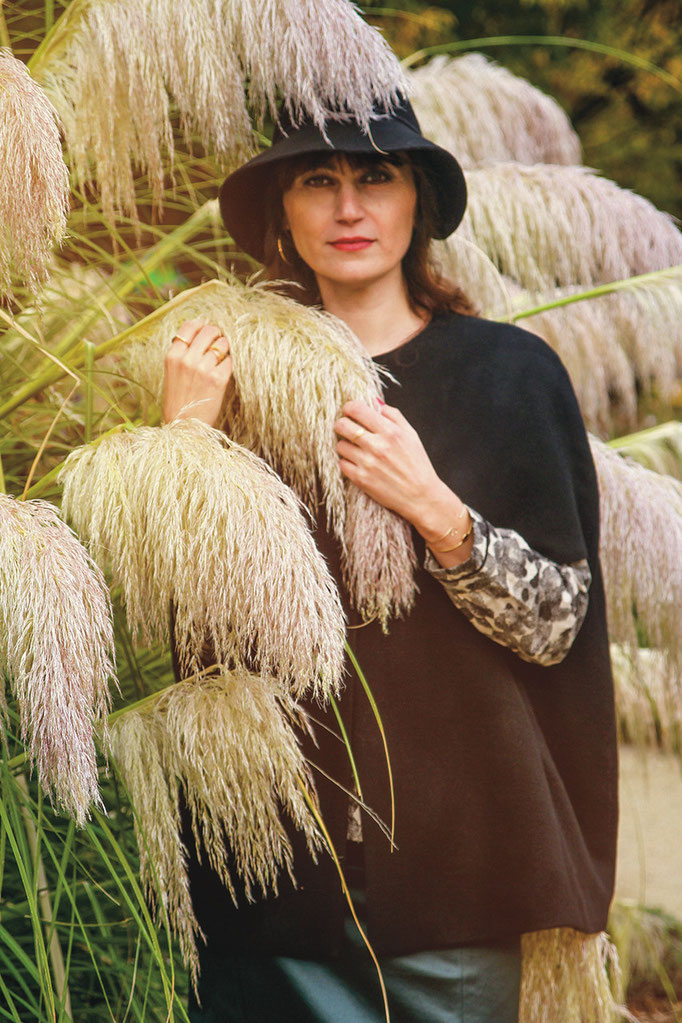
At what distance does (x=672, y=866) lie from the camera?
3.32 metres

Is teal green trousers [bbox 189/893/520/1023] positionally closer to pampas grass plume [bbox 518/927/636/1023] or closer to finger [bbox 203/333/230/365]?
pampas grass plume [bbox 518/927/636/1023]

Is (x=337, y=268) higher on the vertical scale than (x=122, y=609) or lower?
higher

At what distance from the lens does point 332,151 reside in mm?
1381

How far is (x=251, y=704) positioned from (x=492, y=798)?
1.38 feet

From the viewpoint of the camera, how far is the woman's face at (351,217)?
1.39m

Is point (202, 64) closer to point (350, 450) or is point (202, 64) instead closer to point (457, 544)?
point (350, 450)

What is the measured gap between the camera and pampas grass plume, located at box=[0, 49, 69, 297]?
39.5 inches

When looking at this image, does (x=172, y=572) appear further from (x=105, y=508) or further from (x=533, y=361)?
(x=533, y=361)

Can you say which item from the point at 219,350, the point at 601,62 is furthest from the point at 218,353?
the point at 601,62

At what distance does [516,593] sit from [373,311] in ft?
1.49

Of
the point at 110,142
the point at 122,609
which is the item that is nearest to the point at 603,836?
the point at 122,609

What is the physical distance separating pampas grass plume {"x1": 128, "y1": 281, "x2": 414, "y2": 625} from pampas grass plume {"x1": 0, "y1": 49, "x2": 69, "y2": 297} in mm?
281

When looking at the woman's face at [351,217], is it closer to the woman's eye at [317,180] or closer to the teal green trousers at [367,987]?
the woman's eye at [317,180]

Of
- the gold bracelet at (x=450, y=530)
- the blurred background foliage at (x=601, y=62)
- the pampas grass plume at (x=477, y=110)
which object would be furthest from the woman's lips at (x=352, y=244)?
the blurred background foliage at (x=601, y=62)
